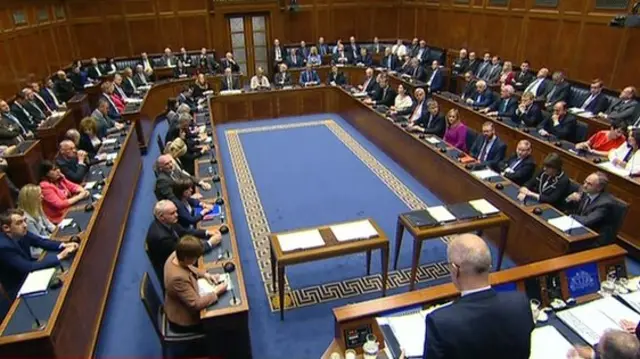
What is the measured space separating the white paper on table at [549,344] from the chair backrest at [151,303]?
98.0 inches

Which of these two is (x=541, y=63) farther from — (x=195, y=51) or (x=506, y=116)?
(x=195, y=51)

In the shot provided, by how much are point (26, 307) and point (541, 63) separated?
10652mm

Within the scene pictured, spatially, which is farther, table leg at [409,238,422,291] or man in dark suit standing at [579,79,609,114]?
man in dark suit standing at [579,79,609,114]

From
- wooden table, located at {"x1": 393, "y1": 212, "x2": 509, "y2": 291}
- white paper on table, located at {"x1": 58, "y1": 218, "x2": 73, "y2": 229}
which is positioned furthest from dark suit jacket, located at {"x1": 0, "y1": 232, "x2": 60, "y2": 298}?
wooden table, located at {"x1": 393, "y1": 212, "x2": 509, "y2": 291}

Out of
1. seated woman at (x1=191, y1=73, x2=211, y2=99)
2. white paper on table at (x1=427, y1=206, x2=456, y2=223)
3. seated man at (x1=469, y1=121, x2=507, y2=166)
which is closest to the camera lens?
white paper on table at (x1=427, y1=206, x2=456, y2=223)

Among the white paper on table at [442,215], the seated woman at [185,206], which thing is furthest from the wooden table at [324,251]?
the seated woman at [185,206]

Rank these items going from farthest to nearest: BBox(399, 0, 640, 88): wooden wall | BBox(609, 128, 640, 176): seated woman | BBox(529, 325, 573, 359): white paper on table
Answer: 1. BBox(399, 0, 640, 88): wooden wall
2. BBox(609, 128, 640, 176): seated woman
3. BBox(529, 325, 573, 359): white paper on table

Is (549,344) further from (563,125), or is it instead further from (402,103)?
(402,103)

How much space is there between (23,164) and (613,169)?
25.6 feet

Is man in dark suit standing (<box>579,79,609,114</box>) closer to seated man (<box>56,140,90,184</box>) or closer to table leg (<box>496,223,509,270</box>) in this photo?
table leg (<box>496,223,509,270</box>)

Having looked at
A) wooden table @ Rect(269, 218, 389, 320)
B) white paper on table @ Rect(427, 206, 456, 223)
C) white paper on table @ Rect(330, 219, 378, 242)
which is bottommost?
wooden table @ Rect(269, 218, 389, 320)

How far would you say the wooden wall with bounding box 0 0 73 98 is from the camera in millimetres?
9086

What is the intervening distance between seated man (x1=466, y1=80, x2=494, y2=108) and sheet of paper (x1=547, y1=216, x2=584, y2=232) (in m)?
4.49

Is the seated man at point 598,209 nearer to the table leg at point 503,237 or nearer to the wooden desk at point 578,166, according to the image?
the table leg at point 503,237
